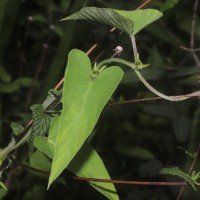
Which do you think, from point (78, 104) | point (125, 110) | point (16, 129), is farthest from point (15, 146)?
point (125, 110)

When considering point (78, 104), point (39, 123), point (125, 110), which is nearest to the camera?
point (78, 104)

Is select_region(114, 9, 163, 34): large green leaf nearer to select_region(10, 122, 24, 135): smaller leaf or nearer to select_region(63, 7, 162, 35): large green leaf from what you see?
select_region(63, 7, 162, 35): large green leaf

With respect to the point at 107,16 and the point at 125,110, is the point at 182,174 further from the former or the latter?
the point at 125,110

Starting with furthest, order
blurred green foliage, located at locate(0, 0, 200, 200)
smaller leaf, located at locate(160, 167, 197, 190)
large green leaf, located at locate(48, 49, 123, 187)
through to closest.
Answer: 1. blurred green foliage, located at locate(0, 0, 200, 200)
2. smaller leaf, located at locate(160, 167, 197, 190)
3. large green leaf, located at locate(48, 49, 123, 187)

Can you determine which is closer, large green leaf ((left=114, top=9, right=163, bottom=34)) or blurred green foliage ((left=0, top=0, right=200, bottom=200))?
large green leaf ((left=114, top=9, right=163, bottom=34))

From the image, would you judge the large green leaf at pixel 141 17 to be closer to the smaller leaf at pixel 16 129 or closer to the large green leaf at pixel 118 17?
the large green leaf at pixel 118 17

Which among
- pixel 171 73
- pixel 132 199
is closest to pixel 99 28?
pixel 171 73

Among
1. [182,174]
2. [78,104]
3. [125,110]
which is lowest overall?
[125,110]

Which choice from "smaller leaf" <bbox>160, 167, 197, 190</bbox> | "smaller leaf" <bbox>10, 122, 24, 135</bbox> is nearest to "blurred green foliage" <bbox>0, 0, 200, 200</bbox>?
"smaller leaf" <bbox>10, 122, 24, 135</bbox>

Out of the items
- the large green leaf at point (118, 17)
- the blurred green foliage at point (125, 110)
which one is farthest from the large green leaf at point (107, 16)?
the blurred green foliage at point (125, 110)

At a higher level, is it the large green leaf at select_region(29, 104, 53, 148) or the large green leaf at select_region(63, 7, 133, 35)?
the large green leaf at select_region(63, 7, 133, 35)
